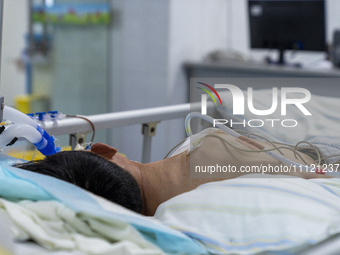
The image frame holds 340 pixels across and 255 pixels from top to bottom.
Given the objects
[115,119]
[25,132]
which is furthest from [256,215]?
[115,119]

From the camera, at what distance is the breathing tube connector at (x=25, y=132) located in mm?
807

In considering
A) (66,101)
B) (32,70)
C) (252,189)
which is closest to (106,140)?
(66,101)

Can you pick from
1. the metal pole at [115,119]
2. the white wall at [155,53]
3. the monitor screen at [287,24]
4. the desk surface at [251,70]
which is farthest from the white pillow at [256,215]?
the monitor screen at [287,24]

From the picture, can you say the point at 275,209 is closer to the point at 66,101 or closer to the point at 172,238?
the point at 172,238

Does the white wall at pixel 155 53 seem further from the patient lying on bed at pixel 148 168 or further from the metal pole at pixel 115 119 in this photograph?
the patient lying on bed at pixel 148 168

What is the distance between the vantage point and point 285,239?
1.94 ft

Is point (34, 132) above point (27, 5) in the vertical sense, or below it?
below

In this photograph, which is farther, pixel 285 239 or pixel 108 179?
pixel 108 179

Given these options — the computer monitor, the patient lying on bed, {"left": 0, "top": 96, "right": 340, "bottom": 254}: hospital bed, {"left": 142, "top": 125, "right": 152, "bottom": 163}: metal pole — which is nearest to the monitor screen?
the computer monitor

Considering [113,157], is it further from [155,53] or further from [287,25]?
[287,25]

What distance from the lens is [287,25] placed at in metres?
2.80

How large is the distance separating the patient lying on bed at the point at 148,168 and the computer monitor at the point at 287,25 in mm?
1982

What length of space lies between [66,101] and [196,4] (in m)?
1.22

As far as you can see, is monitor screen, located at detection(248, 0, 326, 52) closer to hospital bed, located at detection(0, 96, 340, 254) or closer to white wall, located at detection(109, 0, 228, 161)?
white wall, located at detection(109, 0, 228, 161)
